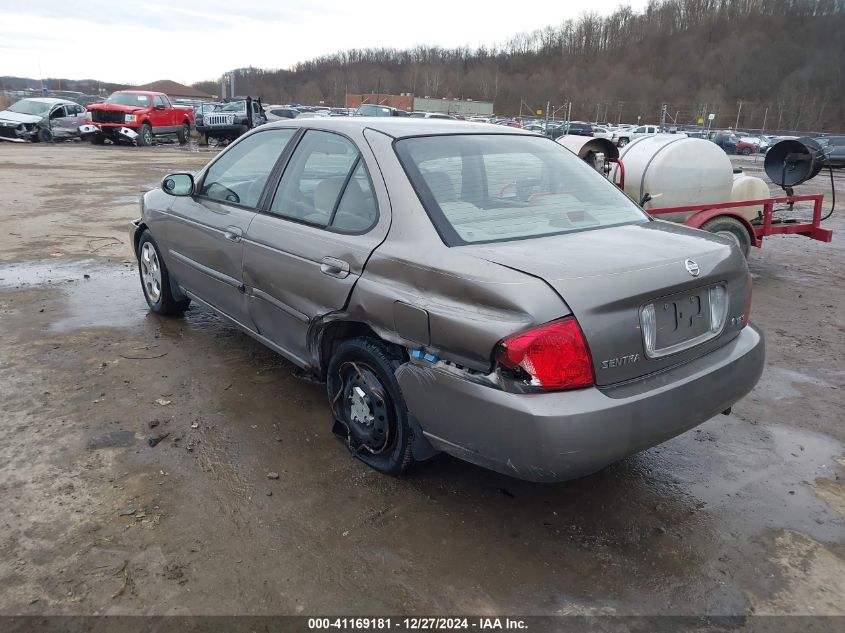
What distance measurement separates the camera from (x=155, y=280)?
17.7ft

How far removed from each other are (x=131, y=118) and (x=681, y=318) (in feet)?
86.9

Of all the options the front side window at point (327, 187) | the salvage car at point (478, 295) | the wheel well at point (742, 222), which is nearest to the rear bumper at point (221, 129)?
the wheel well at point (742, 222)

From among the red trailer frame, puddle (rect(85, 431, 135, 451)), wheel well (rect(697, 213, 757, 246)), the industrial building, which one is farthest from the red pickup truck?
the industrial building

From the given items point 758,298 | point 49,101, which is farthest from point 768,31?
point 758,298

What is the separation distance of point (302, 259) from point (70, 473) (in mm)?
1541

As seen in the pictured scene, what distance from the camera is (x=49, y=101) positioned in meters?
26.3

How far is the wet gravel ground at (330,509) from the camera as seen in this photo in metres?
2.45

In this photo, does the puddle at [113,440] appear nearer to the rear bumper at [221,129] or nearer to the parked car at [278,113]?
the rear bumper at [221,129]

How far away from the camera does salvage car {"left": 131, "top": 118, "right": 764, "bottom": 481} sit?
2393 mm

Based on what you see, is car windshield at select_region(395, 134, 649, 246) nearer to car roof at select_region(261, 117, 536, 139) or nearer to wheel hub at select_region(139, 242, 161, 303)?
car roof at select_region(261, 117, 536, 139)

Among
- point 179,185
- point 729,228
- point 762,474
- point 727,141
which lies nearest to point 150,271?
point 179,185

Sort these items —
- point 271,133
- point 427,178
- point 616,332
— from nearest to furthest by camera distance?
1. point 616,332
2. point 427,178
3. point 271,133

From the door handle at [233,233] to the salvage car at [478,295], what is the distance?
0.01 m

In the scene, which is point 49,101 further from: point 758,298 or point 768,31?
point 768,31
